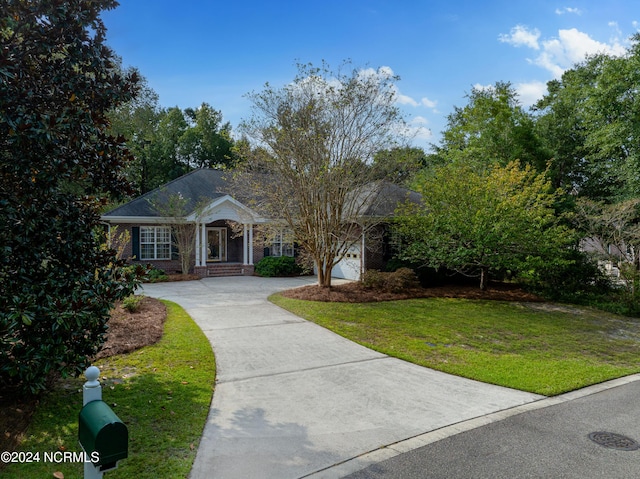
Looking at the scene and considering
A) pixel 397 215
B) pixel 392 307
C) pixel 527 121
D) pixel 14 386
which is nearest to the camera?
pixel 14 386

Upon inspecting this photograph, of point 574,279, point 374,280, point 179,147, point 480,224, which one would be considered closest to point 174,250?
point 374,280

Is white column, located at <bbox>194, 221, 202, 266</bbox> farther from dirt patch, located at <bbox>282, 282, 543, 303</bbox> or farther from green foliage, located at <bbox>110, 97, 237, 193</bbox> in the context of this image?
A: green foliage, located at <bbox>110, 97, 237, 193</bbox>

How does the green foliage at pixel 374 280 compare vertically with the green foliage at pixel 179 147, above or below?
below

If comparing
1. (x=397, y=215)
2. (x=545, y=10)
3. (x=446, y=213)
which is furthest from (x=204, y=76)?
(x=545, y=10)

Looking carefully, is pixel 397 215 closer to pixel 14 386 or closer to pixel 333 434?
pixel 333 434

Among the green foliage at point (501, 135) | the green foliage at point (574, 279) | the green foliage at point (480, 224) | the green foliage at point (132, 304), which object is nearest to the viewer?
the green foliage at point (132, 304)

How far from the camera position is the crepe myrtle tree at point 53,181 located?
12.4 ft

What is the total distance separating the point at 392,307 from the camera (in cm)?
1153

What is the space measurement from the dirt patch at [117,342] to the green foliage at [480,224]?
8737mm

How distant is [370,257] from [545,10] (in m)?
10.2

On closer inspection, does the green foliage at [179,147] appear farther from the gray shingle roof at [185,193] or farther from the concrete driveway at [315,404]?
the concrete driveway at [315,404]

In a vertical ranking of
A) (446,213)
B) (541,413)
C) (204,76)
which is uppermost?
(204,76)

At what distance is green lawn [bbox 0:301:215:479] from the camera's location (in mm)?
3359

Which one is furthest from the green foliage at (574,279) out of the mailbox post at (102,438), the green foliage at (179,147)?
the green foliage at (179,147)
